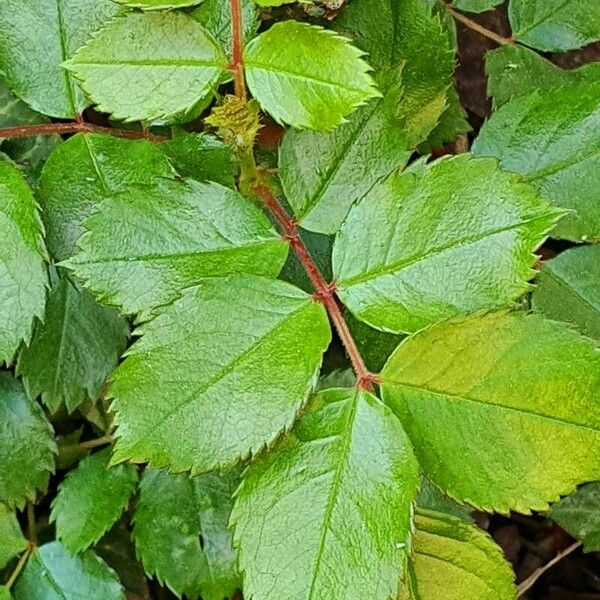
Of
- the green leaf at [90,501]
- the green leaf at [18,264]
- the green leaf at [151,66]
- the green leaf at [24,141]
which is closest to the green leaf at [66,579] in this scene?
the green leaf at [90,501]

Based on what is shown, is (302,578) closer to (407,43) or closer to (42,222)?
(42,222)

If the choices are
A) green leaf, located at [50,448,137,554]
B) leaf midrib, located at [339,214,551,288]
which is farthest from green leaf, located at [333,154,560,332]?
green leaf, located at [50,448,137,554]

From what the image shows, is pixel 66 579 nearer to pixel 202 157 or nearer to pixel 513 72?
pixel 202 157

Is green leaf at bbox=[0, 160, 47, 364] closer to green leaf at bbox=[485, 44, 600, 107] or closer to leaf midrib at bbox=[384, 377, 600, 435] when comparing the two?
leaf midrib at bbox=[384, 377, 600, 435]

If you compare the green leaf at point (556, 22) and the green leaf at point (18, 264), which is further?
the green leaf at point (556, 22)

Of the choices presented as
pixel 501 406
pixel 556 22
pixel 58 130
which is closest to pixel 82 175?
pixel 58 130

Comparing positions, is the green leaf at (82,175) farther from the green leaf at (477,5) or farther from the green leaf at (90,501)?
the green leaf at (477,5)

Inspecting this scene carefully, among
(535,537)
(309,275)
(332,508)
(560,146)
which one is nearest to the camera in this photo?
(332,508)
